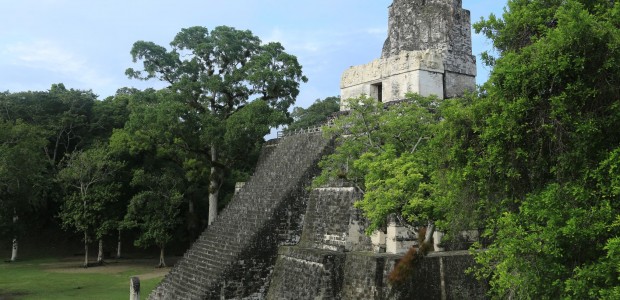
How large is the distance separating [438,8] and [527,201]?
11.8 meters

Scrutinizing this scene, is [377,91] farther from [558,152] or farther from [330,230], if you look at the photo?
[558,152]

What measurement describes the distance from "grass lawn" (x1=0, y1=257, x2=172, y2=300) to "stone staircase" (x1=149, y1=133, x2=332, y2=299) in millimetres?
2168

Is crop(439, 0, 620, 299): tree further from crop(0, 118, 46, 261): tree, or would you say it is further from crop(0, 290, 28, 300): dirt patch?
crop(0, 118, 46, 261): tree

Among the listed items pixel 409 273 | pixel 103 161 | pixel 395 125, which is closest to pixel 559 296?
pixel 409 273

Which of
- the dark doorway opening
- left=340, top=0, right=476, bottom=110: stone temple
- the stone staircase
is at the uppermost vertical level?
left=340, top=0, right=476, bottom=110: stone temple

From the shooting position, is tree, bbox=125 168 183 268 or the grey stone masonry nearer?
the grey stone masonry

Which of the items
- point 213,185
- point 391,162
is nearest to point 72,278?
point 213,185

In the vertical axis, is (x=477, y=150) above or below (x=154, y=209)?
above

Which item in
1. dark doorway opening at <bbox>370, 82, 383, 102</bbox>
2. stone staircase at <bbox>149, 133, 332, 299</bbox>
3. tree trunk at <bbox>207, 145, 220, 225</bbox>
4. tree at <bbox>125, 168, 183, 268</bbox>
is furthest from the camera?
tree trunk at <bbox>207, 145, 220, 225</bbox>

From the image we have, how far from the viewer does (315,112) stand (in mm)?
36656

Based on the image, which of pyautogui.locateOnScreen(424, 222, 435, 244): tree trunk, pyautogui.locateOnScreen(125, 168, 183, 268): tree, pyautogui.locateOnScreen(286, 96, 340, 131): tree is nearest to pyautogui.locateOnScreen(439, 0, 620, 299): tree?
pyautogui.locateOnScreen(424, 222, 435, 244): tree trunk

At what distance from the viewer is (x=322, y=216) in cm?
1198

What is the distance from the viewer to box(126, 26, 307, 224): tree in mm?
19031

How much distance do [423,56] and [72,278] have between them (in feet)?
43.2
